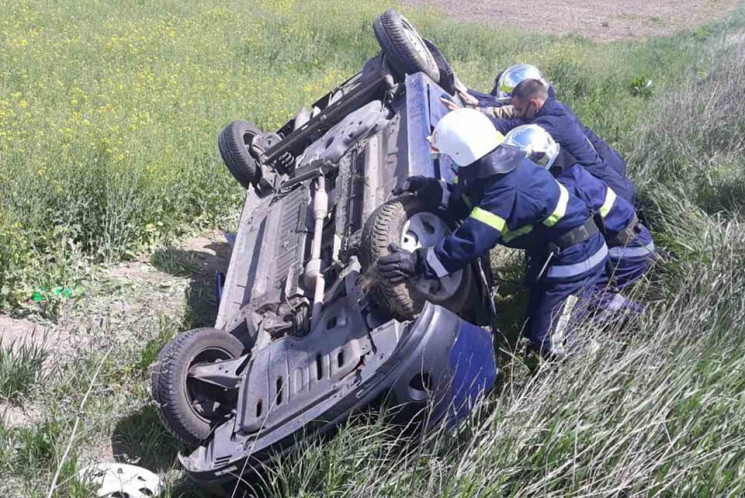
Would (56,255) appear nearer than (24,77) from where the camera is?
Yes

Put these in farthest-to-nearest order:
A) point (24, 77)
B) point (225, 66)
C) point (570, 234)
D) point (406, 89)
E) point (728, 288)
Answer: point (225, 66) → point (24, 77) → point (406, 89) → point (570, 234) → point (728, 288)

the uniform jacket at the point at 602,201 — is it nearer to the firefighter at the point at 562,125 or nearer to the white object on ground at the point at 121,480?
the firefighter at the point at 562,125

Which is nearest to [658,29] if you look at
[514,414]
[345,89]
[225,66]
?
[225,66]

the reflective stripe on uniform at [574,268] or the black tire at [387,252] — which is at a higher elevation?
the black tire at [387,252]

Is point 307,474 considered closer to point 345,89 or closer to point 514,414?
point 514,414

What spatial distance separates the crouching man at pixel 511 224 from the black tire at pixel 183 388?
105cm

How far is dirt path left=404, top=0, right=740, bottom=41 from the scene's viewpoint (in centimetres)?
1902

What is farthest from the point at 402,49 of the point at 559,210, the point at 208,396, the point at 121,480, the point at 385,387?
the point at 121,480

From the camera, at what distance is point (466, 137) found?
3787 mm

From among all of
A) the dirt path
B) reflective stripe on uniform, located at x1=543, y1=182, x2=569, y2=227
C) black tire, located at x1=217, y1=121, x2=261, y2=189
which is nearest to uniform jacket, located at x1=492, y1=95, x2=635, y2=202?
reflective stripe on uniform, located at x1=543, y1=182, x2=569, y2=227

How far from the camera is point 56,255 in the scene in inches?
209

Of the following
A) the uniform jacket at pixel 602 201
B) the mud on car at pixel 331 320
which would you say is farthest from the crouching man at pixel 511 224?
the uniform jacket at pixel 602 201

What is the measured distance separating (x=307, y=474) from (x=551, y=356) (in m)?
1.43

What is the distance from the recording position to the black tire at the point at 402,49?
235 inches
